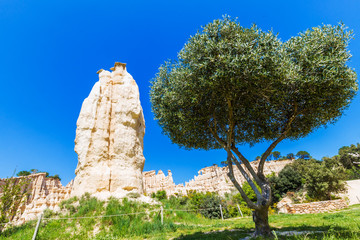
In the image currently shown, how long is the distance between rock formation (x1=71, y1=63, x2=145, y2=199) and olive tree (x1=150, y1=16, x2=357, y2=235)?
806 centimetres

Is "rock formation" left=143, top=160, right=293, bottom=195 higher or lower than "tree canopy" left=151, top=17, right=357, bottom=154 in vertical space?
higher

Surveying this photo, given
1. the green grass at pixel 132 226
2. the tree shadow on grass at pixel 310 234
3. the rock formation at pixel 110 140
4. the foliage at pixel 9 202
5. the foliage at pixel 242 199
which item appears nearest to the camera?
the tree shadow on grass at pixel 310 234

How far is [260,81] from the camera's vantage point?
26.0ft

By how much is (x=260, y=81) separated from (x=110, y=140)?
13.6 m

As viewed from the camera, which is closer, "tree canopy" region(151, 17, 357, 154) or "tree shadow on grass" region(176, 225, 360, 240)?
"tree shadow on grass" region(176, 225, 360, 240)

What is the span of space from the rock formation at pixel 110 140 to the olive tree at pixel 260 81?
8062mm

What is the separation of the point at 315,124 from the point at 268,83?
4.09 m

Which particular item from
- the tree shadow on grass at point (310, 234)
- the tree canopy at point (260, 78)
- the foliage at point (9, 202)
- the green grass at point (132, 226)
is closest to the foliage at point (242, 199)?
the green grass at point (132, 226)

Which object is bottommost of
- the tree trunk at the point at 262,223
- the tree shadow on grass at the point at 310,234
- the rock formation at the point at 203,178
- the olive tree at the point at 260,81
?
the tree shadow on grass at the point at 310,234

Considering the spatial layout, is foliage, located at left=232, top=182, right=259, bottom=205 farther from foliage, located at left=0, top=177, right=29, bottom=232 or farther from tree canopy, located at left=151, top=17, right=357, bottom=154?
foliage, located at left=0, top=177, right=29, bottom=232

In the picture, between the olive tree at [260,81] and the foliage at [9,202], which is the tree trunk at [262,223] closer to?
the olive tree at [260,81]

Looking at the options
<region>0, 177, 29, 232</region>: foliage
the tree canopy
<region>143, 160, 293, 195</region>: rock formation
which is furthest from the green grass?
<region>143, 160, 293, 195</region>: rock formation

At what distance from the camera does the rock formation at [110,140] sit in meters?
14.8

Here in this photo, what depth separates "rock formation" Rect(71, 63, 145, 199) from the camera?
1480cm
